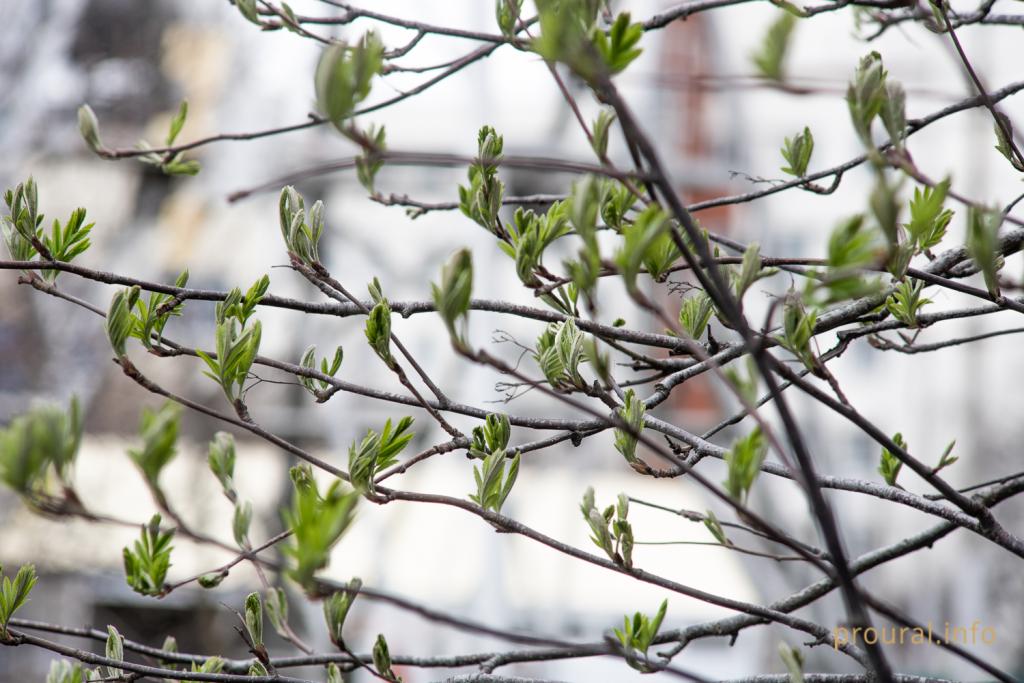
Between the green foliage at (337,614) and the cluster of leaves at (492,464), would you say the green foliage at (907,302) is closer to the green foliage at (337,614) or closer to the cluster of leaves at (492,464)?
the cluster of leaves at (492,464)

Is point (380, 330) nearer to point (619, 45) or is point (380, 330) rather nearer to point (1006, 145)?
point (619, 45)

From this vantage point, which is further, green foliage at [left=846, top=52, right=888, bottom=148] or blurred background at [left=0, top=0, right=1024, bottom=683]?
blurred background at [left=0, top=0, right=1024, bottom=683]

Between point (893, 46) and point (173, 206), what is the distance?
4.05 m

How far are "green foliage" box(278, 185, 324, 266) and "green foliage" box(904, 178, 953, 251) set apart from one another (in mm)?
389

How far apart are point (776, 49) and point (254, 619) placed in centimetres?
51

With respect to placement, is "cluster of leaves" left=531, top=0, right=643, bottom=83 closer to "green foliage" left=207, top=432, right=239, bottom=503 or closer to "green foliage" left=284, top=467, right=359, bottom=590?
"green foliage" left=284, top=467, right=359, bottom=590

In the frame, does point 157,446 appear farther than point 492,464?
No

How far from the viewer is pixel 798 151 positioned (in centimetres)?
74

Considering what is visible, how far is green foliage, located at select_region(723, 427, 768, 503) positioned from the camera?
1.35ft

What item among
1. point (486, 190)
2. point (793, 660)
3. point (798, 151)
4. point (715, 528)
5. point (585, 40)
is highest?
point (798, 151)

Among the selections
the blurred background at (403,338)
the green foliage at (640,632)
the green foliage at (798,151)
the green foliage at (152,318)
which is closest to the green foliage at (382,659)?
the green foliage at (640,632)

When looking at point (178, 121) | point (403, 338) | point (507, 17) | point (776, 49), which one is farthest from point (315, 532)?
point (403, 338)

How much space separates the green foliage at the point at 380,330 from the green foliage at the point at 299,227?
109mm

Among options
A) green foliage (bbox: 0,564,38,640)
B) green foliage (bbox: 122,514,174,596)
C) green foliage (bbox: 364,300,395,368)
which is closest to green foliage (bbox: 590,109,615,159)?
green foliage (bbox: 364,300,395,368)
